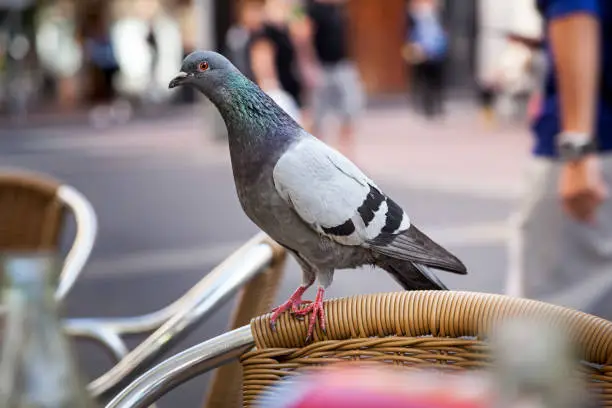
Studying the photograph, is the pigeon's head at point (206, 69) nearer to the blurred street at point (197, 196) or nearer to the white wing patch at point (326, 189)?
the white wing patch at point (326, 189)

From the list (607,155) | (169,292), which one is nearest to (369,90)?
(169,292)

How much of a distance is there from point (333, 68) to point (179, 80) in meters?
9.06

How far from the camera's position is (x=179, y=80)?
1285 millimetres

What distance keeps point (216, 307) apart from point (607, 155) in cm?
127

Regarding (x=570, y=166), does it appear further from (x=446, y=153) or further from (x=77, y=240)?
(x=446, y=153)

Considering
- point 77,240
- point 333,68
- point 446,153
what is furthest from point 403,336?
point 446,153

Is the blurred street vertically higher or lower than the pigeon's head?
lower

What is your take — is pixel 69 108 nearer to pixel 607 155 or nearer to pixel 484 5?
pixel 484 5

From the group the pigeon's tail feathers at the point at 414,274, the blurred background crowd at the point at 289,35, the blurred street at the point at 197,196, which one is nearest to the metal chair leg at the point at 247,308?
the blurred street at the point at 197,196

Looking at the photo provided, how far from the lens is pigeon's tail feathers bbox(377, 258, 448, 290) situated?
4.51 ft

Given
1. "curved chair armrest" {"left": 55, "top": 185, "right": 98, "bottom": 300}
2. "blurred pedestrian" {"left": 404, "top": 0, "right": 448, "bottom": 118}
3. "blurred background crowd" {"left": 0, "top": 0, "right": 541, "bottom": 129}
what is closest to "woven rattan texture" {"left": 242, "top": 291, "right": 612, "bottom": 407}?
"curved chair armrest" {"left": 55, "top": 185, "right": 98, "bottom": 300}

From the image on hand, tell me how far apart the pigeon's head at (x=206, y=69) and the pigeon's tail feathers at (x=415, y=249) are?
272mm

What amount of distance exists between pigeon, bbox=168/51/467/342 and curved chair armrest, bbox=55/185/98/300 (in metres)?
1.00

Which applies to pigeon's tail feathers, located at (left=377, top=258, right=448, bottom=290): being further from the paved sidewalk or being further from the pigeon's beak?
the paved sidewalk
